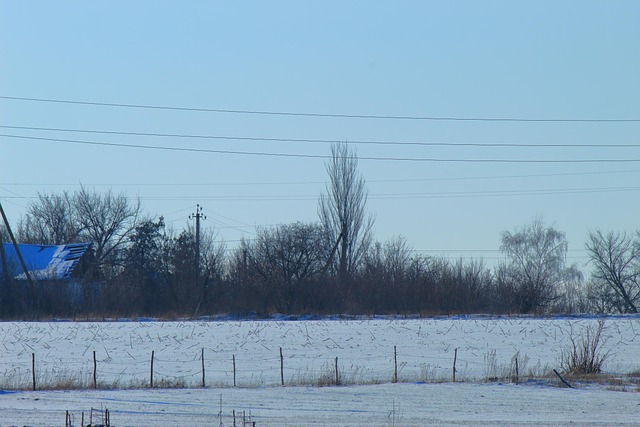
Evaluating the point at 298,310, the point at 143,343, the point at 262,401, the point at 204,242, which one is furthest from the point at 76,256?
the point at 262,401

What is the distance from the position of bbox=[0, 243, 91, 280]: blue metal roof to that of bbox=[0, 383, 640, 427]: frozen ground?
3595 cm

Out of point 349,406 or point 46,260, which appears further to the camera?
point 46,260

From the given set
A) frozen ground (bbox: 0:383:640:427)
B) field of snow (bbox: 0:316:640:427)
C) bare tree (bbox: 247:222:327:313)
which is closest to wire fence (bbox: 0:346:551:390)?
field of snow (bbox: 0:316:640:427)

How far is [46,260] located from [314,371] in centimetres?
3903

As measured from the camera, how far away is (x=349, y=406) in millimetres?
19422

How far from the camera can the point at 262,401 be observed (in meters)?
20.3

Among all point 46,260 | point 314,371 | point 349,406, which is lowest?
point 349,406

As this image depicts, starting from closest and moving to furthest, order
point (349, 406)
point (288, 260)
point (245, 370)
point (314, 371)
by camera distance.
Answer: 1. point (349, 406)
2. point (314, 371)
3. point (245, 370)
4. point (288, 260)

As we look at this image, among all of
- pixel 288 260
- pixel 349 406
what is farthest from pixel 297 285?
pixel 349 406

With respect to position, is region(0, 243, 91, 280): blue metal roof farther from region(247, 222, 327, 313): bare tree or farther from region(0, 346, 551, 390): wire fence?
region(0, 346, 551, 390): wire fence

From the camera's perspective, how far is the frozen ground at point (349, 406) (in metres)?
16.8

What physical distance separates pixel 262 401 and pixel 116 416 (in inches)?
162

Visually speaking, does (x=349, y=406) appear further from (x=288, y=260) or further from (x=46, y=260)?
(x=46, y=260)

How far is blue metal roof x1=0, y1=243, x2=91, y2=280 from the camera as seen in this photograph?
5612 cm
